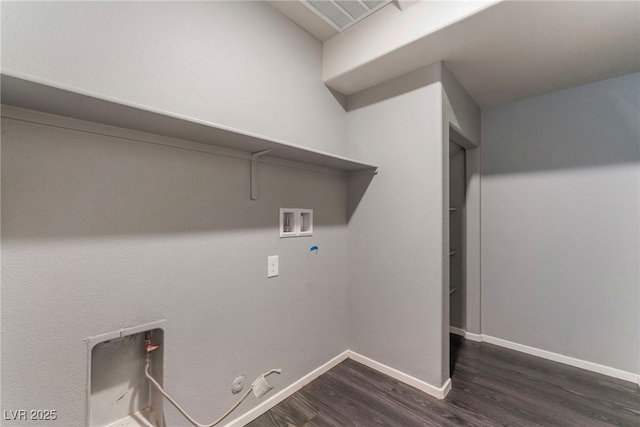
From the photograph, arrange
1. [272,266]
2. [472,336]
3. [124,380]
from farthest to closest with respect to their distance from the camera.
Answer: [472,336]
[272,266]
[124,380]

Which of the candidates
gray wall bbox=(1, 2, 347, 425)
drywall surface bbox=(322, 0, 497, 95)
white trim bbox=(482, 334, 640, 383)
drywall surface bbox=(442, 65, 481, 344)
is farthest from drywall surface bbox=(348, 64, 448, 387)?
white trim bbox=(482, 334, 640, 383)

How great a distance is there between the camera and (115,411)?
1.18 m

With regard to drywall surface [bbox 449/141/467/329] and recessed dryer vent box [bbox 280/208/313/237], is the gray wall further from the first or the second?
drywall surface [bbox 449/141/467/329]

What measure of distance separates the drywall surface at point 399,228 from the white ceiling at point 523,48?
0.20m

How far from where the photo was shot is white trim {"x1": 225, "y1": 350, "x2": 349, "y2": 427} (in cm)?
156

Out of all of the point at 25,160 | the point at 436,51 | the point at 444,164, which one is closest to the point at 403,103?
the point at 436,51

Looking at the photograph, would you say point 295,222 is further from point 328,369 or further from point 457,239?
point 457,239

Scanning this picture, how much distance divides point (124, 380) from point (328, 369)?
1.46 meters

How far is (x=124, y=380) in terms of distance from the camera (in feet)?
3.96

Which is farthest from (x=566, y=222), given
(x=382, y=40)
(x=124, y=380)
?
(x=124, y=380)

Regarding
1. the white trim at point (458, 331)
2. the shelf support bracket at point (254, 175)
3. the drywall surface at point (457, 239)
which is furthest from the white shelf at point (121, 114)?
the white trim at point (458, 331)

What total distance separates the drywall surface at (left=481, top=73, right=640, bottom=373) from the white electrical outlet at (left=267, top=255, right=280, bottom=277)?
2190mm

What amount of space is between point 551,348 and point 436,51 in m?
2.69

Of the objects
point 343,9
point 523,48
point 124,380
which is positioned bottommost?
point 124,380
